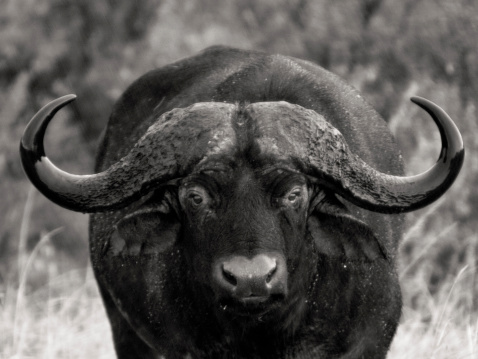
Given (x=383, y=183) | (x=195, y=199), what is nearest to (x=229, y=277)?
(x=195, y=199)

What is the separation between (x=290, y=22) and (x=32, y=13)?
2.36m

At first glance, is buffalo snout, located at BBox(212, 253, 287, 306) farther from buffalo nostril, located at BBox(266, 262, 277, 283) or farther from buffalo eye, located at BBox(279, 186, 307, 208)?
buffalo eye, located at BBox(279, 186, 307, 208)

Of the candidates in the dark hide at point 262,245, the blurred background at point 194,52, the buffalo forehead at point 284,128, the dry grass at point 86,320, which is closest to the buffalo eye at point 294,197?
the dark hide at point 262,245

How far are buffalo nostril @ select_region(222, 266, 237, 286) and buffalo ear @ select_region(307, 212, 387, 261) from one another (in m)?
0.70

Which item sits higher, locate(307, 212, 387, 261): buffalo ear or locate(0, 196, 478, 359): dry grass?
locate(307, 212, 387, 261): buffalo ear

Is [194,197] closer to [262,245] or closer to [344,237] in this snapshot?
[262,245]

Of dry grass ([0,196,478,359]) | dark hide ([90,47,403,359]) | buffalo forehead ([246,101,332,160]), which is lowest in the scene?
dry grass ([0,196,478,359])

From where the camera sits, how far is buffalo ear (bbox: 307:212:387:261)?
16.0 feet

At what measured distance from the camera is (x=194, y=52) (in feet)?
30.8

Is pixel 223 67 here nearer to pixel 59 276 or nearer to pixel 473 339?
pixel 473 339

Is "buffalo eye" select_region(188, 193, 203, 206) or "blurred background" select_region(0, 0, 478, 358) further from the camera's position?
"blurred background" select_region(0, 0, 478, 358)

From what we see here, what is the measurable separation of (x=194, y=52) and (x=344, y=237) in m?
4.74

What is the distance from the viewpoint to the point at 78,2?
963 cm

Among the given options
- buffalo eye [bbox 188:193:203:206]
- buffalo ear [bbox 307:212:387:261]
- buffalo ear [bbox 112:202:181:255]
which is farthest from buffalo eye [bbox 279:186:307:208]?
buffalo ear [bbox 112:202:181:255]
